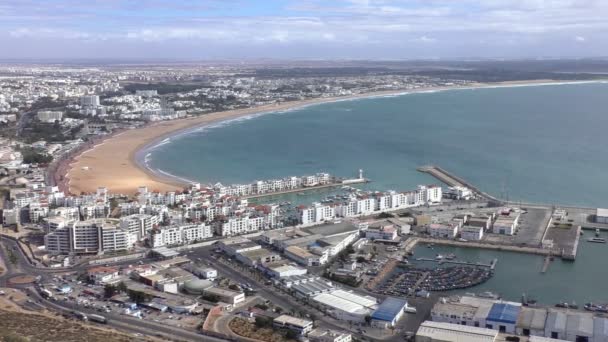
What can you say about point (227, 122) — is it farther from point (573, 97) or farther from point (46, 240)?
point (573, 97)

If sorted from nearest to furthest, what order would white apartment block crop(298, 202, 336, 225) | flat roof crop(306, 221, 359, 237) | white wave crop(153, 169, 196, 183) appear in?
flat roof crop(306, 221, 359, 237) < white apartment block crop(298, 202, 336, 225) < white wave crop(153, 169, 196, 183)

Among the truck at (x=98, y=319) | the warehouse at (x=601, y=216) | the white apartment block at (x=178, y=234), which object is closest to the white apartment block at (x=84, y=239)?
the white apartment block at (x=178, y=234)

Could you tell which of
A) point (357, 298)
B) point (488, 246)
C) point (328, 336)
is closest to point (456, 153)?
point (488, 246)

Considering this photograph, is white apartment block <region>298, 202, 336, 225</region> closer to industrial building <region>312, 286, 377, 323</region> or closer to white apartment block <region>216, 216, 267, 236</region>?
white apartment block <region>216, 216, 267, 236</region>

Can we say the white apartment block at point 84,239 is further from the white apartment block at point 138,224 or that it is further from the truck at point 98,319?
the truck at point 98,319

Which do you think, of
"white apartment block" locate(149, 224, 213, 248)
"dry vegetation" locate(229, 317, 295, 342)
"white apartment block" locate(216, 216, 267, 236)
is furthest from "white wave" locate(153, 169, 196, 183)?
"dry vegetation" locate(229, 317, 295, 342)

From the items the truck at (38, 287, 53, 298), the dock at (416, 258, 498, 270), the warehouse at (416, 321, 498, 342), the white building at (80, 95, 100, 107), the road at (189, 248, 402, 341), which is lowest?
the dock at (416, 258, 498, 270)
